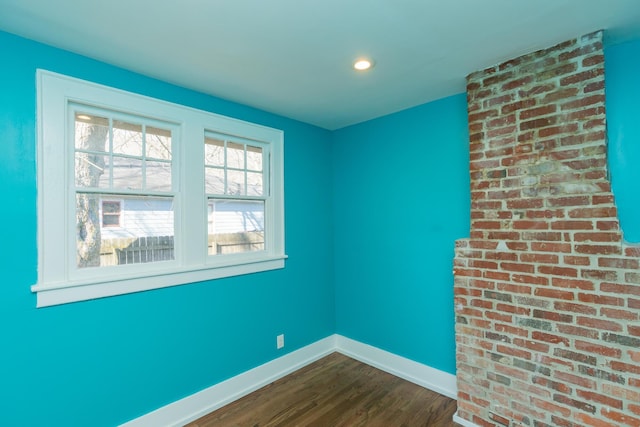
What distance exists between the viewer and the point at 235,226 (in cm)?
279

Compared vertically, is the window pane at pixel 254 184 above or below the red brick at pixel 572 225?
above

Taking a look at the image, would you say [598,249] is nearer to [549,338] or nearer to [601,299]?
[601,299]

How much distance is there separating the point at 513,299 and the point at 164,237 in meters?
2.57

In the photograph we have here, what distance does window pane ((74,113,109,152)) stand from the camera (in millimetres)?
1965

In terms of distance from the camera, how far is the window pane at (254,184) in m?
2.88

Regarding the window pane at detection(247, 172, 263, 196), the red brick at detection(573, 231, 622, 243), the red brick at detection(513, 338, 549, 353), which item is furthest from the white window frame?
the red brick at detection(573, 231, 622, 243)

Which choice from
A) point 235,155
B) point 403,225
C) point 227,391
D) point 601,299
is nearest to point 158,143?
point 235,155

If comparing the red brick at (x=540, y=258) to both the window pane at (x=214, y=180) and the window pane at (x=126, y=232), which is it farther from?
the window pane at (x=126, y=232)

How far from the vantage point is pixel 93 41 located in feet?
5.76

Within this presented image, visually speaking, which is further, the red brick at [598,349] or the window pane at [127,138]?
the window pane at [127,138]

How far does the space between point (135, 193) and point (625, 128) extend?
10.7 ft

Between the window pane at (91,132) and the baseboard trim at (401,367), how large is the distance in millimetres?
2971

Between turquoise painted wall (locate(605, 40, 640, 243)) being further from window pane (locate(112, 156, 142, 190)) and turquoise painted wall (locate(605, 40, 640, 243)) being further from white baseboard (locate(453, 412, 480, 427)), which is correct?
window pane (locate(112, 156, 142, 190))

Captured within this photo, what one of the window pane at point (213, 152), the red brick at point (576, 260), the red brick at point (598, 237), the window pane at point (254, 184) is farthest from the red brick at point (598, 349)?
the window pane at point (213, 152)
